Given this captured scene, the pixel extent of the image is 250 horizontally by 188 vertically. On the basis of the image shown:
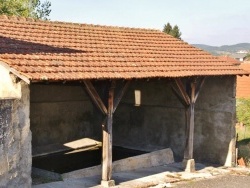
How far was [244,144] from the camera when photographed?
17.6 m

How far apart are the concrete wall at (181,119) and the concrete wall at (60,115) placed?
7.44 feet

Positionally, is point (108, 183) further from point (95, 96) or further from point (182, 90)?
point (182, 90)

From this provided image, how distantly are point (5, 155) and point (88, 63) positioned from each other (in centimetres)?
328

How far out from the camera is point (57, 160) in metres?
13.6

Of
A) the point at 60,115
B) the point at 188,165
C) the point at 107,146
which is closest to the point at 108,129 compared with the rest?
the point at 107,146

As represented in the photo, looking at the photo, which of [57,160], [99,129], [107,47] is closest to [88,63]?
[107,47]

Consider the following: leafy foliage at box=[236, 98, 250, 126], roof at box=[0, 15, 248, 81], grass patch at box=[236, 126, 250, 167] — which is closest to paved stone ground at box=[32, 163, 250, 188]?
grass patch at box=[236, 126, 250, 167]

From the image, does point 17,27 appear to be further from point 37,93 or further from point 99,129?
point 99,129

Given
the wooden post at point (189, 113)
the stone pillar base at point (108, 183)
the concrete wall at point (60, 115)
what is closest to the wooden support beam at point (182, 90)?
the wooden post at point (189, 113)

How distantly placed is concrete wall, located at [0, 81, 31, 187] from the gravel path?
4.52 m

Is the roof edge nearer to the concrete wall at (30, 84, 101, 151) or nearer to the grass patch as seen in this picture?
the concrete wall at (30, 84, 101, 151)

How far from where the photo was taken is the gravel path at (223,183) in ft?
35.2

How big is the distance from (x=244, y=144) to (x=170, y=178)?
764 centimetres

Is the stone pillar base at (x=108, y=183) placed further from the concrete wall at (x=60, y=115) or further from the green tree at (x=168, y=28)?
the green tree at (x=168, y=28)
